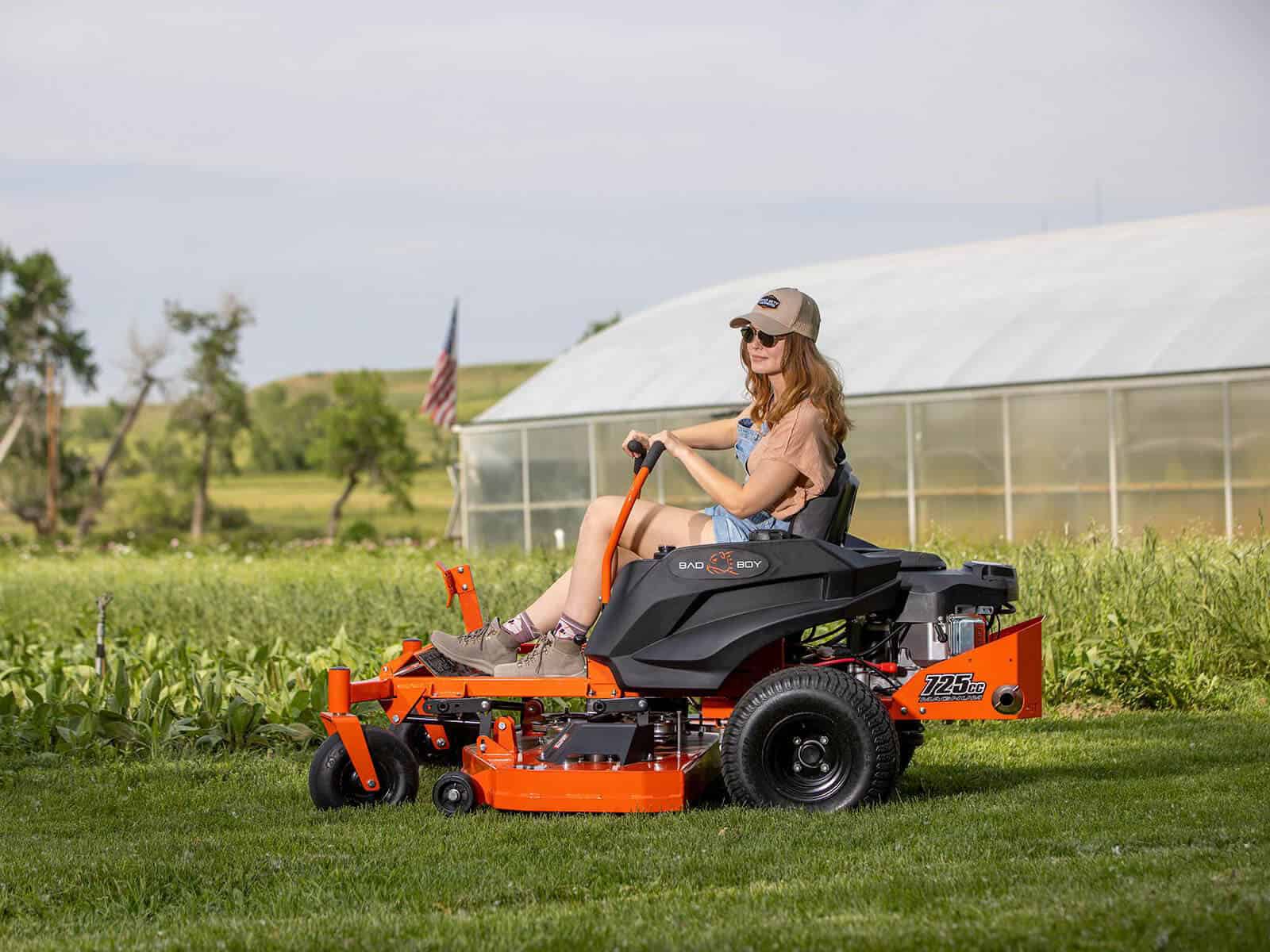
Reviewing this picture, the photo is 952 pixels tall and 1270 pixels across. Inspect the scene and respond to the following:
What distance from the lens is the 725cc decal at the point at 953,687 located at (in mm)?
5422

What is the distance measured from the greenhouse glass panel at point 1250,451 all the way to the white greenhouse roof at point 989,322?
0.36 metres

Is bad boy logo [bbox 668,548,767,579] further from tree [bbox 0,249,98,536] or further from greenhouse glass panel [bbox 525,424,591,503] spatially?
tree [bbox 0,249,98,536]

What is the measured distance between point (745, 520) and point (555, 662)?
0.84 m

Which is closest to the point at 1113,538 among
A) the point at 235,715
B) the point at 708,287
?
the point at 235,715

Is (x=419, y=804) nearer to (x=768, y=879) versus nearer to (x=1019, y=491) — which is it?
(x=768, y=879)

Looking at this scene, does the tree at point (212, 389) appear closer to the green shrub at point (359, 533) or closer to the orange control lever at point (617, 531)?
the green shrub at point (359, 533)

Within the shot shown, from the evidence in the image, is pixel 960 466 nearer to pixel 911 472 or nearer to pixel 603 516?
pixel 911 472

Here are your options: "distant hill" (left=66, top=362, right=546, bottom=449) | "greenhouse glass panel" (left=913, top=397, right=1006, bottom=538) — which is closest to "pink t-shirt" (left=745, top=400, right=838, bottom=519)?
"greenhouse glass panel" (left=913, top=397, right=1006, bottom=538)

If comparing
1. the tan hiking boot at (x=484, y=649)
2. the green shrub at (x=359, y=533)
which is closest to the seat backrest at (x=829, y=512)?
the tan hiking boot at (x=484, y=649)

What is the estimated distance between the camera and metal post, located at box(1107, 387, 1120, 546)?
17.1 m

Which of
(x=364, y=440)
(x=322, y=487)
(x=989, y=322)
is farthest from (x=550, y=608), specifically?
(x=322, y=487)

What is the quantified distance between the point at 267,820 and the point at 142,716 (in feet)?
7.61

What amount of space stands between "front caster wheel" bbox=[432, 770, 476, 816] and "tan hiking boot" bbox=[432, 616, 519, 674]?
42 cm

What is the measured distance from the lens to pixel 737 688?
5758mm
